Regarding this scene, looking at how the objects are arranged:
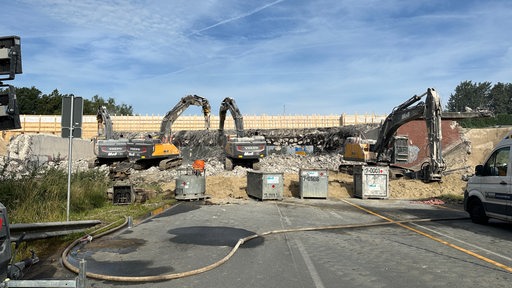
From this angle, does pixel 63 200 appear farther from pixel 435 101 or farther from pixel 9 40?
pixel 435 101

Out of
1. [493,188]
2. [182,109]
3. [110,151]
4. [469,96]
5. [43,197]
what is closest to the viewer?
[493,188]

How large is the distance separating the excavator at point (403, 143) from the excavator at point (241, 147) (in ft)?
21.6

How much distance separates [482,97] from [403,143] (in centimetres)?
11056

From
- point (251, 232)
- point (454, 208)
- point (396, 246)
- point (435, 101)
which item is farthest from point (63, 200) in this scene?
point (435, 101)

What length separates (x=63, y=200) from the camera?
12.8 meters

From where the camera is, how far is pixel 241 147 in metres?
27.2

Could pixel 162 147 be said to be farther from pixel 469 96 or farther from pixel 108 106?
pixel 469 96

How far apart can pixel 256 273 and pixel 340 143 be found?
37.7 meters

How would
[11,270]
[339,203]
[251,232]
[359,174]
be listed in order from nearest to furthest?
[11,270] → [251,232] → [339,203] → [359,174]

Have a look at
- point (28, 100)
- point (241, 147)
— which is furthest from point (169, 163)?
point (28, 100)

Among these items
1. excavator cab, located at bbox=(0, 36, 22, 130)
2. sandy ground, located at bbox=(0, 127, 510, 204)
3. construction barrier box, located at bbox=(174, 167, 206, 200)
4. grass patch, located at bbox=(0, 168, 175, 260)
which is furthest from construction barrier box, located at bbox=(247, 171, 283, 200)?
excavator cab, located at bbox=(0, 36, 22, 130)

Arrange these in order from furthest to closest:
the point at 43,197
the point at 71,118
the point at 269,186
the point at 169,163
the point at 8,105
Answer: the point at 169,163, the point at 269,186, the point at 43,197, the point at 71,118, the point at 8,105

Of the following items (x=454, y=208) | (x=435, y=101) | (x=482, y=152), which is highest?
(x=435, y=101)

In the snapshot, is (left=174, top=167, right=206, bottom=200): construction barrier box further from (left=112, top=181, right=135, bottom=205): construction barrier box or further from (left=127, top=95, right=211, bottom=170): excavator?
(left=127, top=95, right=211, bottom=170): excavator
